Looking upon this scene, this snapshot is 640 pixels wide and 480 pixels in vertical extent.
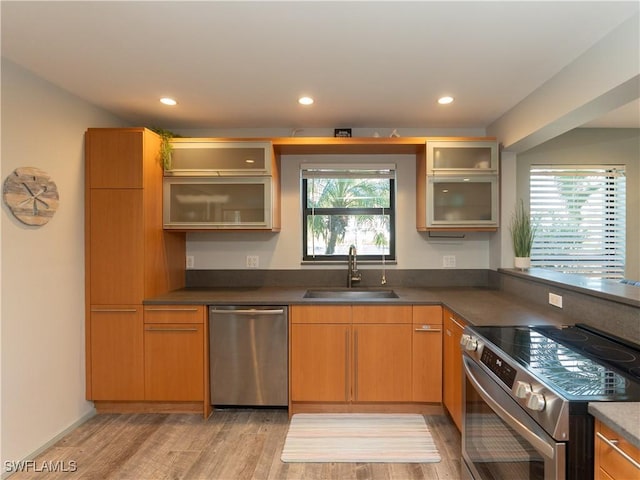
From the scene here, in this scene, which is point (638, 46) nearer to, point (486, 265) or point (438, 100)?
point (438, 100)

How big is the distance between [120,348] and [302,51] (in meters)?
2.41

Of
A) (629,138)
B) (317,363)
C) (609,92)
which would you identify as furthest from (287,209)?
(629,138)

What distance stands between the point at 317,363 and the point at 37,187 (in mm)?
2193

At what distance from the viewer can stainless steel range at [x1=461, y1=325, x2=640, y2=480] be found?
1.06 m

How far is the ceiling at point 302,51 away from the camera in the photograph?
1504 millimetres

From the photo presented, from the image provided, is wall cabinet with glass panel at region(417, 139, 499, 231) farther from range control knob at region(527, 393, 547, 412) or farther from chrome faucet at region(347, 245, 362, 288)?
range control knob at region(527, 393, 547, 412)

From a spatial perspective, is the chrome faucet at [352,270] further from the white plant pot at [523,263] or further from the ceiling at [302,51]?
the white plant pot at [523,263]

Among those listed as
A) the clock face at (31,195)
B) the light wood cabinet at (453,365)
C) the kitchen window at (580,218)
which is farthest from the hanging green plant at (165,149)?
the kitchen window at (580,218)

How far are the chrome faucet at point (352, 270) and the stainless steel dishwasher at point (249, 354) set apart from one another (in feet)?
2.56

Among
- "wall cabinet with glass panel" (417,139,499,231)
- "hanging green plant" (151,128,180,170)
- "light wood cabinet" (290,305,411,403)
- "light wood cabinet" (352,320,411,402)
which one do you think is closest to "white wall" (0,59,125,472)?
"hanging green plant" (151,128,180,170)

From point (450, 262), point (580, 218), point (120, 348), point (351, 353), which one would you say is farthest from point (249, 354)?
point (580, 218)

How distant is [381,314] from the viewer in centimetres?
251

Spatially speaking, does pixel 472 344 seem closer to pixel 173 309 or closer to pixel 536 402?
pixel 536 402

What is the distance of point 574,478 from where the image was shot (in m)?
1.06
